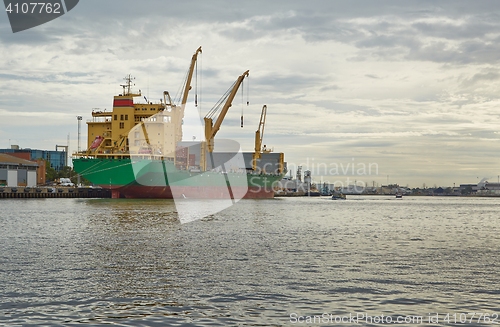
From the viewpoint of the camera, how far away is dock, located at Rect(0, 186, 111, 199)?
77.1 metres

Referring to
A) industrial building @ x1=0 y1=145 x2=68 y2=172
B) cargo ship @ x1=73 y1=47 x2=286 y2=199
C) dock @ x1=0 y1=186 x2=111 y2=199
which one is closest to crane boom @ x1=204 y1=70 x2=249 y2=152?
cargo ship @ x1=73 y1=47 x2=286 y2=199

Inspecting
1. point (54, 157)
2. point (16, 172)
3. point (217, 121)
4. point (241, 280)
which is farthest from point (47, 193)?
point (54, 157)

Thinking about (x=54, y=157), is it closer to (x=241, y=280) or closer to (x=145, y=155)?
(x=145, y=155)

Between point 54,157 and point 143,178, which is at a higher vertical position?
point 54,157

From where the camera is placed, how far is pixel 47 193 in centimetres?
8306

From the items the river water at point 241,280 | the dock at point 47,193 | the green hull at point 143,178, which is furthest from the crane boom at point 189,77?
the river water at point 241,280

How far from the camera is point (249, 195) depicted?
90188 millimetres

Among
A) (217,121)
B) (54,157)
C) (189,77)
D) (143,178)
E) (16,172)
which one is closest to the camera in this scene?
(143,178)

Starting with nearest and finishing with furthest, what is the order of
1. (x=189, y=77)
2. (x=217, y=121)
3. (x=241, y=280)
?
1. (x=241, y=280)
2. (x=189, y=77)
3. (x=217, y=121)

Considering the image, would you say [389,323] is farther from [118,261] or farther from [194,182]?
[194,182]

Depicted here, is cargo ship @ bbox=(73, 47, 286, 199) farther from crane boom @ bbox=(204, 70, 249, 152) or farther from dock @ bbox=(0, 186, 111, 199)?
dock @ bbox=(0, 186, 111, 199)

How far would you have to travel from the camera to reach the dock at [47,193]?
77.1 metres

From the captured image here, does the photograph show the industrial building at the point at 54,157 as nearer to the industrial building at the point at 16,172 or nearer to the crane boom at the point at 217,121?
the industrial building at the point at 16,172

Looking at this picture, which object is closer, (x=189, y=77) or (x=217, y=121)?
(x=189, y=77)
